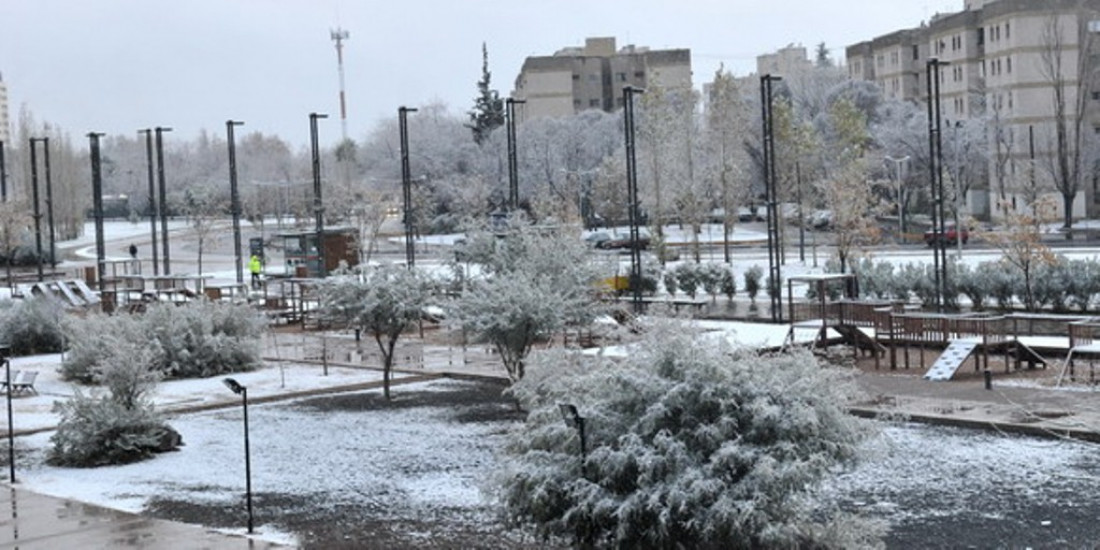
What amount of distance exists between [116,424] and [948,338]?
15209mm

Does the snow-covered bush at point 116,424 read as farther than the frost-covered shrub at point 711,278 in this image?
No

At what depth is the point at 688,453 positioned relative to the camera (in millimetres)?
12680

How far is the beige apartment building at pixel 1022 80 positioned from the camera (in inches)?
3105

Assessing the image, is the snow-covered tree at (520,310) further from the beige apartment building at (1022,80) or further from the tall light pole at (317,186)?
the beige apartment building at (1022,80)

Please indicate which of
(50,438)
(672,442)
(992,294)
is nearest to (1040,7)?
(992,294)

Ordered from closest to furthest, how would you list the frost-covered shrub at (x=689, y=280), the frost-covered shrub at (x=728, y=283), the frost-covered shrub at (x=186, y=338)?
1. the frost-covered shrub at (x=186, y=338)
2. the frost-covered shrub at (x=728, y=283)
3. the frost-covered shrub at (x=689, y=280)

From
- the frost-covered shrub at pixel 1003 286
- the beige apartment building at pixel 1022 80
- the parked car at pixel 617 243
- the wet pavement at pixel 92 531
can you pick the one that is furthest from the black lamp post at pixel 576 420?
the beige apartment building at pixel 1022 80

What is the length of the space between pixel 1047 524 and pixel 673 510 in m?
4.86

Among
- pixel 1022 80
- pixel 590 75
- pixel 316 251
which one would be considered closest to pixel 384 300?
pixel 316 251

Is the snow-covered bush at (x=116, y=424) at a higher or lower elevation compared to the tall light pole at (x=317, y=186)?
lower

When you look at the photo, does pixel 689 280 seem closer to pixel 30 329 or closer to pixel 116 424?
pixel 30 329

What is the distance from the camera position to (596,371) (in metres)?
13.9

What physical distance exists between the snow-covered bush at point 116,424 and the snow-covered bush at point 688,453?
941 centimetres

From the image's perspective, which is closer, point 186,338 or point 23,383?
point 23,383
